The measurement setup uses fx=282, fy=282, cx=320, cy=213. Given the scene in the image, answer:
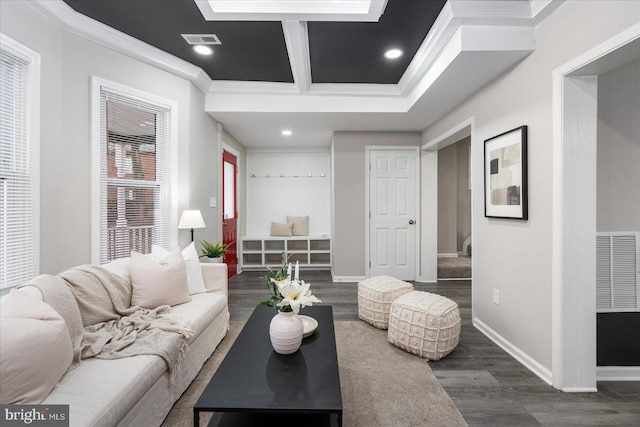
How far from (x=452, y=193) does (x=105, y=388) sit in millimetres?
5822

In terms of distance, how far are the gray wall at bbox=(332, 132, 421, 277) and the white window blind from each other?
2.43 metres

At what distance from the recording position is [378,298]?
2.81m

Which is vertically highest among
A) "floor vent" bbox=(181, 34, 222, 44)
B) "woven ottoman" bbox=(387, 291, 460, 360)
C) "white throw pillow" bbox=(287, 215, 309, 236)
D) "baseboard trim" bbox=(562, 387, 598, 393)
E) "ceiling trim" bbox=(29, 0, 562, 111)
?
"floor vent" bbox=(181, 34, 222, 44)

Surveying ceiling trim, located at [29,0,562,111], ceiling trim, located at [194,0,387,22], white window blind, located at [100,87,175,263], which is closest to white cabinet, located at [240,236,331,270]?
white window blind, located at [100,87,175,263]

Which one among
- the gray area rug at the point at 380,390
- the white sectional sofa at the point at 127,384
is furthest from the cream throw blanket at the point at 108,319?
the gray area rug at the point at 380,390

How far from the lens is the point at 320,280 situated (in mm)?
4664

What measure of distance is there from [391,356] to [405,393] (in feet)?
1.51

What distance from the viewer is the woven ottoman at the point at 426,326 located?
2.21 meters

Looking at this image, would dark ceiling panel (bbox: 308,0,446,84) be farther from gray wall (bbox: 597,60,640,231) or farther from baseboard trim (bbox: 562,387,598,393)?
baseboard trim (bbox: 562,387,598,393)

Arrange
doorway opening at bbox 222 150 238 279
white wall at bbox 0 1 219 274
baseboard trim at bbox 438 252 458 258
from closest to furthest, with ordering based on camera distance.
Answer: white wall at bbox 0 1 219 274, doorway opening at bbox 222 150 238 279, baseboard trim at bbox 438 252 458 258

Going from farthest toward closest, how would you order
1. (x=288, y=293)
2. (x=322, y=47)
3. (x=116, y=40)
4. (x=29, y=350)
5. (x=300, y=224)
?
(x=300, y=224)
(x=322, y=47)
(x=116, y=40)
(x=288, y=293)
(x=29, y=350)

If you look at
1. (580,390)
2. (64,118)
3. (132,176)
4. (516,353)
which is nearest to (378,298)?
(516,353)

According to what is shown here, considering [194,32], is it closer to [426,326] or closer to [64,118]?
[64,118]

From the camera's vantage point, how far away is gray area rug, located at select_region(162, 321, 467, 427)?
161 centimetres
